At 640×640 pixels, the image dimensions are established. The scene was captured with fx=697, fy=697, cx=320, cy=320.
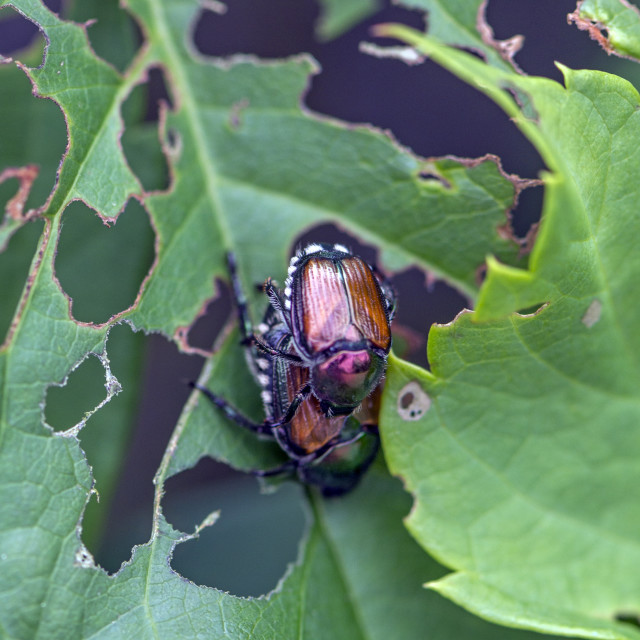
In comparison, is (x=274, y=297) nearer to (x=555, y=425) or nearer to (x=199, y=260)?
(x=199, y=260)

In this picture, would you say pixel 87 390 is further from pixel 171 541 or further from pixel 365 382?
pixel 365 382

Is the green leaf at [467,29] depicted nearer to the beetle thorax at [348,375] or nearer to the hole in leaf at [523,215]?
the hole in leaf at [523,215]

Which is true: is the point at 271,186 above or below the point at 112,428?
above

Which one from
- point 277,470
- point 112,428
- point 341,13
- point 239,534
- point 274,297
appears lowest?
point 239,534

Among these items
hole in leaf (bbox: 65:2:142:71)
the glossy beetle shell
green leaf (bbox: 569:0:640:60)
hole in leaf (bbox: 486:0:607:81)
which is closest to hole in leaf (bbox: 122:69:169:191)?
hole in leaf (bbox: 65:2:142:71)

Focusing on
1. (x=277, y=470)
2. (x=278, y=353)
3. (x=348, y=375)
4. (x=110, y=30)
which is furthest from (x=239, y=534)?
(x=110, y=30)

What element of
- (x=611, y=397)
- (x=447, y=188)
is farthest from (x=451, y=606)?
(x=447, y=188)
